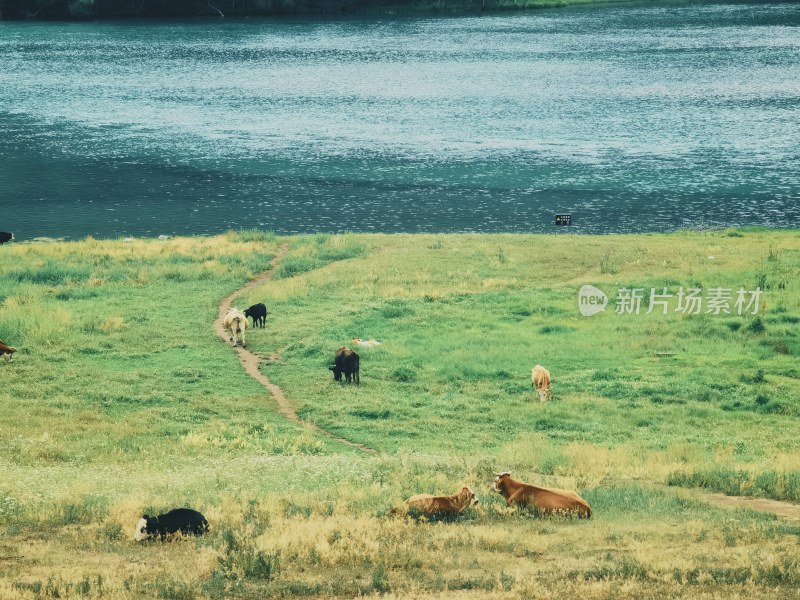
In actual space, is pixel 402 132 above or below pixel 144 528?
above

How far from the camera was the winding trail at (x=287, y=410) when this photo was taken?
1770 cm

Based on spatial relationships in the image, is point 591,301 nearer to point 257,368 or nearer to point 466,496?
point 257,368

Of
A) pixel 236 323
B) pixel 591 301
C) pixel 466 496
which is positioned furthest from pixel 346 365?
pixel 591 301

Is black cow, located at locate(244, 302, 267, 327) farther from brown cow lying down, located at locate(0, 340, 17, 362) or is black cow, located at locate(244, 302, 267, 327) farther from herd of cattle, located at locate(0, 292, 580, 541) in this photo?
herd of cattle, located at locate(0, 292, 580, 541)

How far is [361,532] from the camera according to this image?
1559 centimetres

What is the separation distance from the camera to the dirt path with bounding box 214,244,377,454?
82.5ft

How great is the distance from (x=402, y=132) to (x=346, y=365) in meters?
64.9

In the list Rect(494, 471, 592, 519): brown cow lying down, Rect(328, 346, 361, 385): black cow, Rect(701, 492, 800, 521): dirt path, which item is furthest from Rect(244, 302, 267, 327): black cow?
Rect(701, 492, 800, 521): dirt path

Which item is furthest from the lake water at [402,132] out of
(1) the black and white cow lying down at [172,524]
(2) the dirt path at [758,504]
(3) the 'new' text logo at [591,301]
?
(1) the black and white cow lying down at [172,524]

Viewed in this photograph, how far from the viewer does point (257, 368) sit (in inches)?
1217

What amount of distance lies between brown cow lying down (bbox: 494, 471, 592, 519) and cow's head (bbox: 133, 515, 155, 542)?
5.64 m

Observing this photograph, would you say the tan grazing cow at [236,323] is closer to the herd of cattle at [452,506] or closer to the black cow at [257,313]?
the black cow at [257,313]

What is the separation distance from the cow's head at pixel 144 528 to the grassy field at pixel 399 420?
287mm

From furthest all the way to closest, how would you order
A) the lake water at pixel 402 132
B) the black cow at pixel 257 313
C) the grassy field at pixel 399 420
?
the lake water at pixel 402 132
the black cow at pixel 257 313
the grassy field at pixel 399 420
